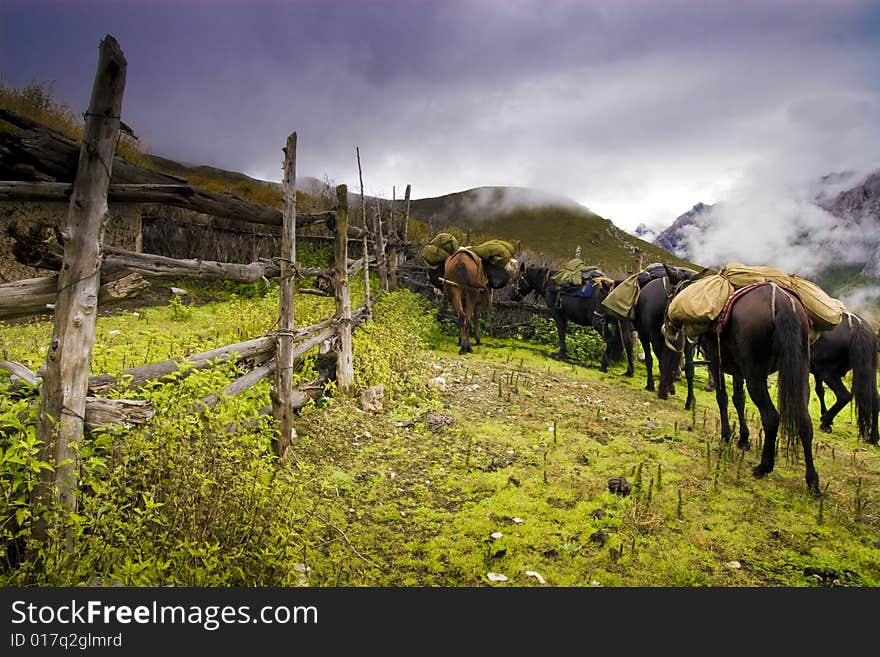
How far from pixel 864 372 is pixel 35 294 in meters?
8.26

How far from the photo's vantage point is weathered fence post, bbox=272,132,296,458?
4379 mm

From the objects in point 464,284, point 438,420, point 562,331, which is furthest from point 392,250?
point 438,420

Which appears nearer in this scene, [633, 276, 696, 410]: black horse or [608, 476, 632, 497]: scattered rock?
[608, 476, 632, 497]: scattered rock

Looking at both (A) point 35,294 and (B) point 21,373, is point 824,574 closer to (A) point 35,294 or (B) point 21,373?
(A) point 35,294

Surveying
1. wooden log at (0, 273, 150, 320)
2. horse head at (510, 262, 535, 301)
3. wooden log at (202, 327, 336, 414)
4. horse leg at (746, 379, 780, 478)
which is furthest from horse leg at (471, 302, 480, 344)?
wooden log at (0, 273, 150, 320)

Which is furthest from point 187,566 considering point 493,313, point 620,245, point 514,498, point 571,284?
point 620,245

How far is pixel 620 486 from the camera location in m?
4.32

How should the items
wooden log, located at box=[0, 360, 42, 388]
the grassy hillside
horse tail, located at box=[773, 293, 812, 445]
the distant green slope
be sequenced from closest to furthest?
the grassy hillside → wooden log, located at box=[0, 360, 42, 388] → horse tail, located at box=[773, 293, 812, 445] → the distant green slope

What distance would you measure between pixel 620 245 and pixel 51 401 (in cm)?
6871

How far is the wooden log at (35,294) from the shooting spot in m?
2.30

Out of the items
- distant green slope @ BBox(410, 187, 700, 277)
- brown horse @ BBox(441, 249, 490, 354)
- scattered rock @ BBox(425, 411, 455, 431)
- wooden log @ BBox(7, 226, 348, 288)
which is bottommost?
scattered rock @ BBox(425, 411, 455, 431)

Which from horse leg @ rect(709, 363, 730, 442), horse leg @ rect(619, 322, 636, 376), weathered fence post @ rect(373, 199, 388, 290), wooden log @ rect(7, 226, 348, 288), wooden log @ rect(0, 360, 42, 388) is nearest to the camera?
wooden log @ rect(7, 226, 348, 288)

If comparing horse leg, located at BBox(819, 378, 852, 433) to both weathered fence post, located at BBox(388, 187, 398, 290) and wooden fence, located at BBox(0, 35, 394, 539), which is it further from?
weathered fence post, located at BBox(388, 187, 398, 290)

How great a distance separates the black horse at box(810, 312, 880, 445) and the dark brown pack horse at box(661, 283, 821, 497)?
1.50 metres
